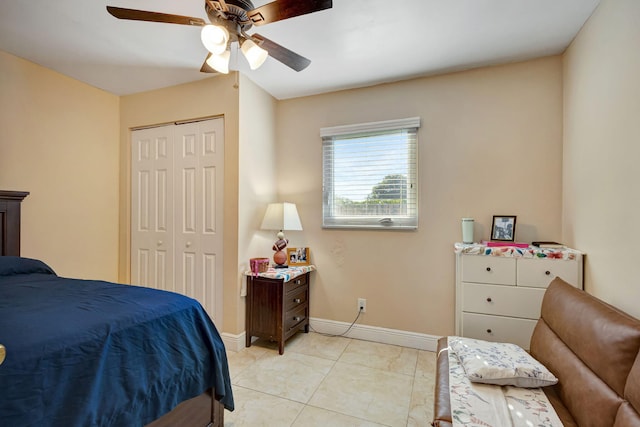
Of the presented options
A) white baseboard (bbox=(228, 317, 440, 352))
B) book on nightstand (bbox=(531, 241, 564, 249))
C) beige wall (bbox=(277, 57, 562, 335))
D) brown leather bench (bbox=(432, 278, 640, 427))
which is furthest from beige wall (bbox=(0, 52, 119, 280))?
book on nightstand (bbox=(531, 241, 564, 249))

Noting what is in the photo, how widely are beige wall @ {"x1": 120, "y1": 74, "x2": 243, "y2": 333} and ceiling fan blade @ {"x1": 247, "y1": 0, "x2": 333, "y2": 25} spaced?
1.30 metres

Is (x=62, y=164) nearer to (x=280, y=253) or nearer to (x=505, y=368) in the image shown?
(x=280, y=253)

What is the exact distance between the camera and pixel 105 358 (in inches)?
42.7

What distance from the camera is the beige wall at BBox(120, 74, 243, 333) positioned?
105 inches

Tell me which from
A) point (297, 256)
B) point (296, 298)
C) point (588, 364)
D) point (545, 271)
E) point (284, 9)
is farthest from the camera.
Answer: point (297, 256)

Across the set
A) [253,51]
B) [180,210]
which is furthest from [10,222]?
[253,51]

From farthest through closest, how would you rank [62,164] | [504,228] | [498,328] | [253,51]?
[62,164]
[504,228]
[498,328]
[253,51]

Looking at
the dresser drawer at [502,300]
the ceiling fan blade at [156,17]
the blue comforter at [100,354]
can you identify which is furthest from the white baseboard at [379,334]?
the ceiling fan blade at [156,17]

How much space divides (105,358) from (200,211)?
187 cm

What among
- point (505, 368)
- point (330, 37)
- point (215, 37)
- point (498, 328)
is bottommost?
point (498, 328)

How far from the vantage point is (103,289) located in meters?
1.61

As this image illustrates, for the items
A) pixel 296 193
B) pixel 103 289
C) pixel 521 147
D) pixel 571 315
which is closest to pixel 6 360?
pixel 103 289

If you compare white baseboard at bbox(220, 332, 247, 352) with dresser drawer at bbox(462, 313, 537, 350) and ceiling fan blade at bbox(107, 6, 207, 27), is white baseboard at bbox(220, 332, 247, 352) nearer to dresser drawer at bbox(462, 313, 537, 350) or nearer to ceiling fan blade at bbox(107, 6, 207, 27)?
dresser drawer at bbox(462, 313, 537, 350)

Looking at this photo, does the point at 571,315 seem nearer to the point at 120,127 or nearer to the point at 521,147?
the point at 521,147
